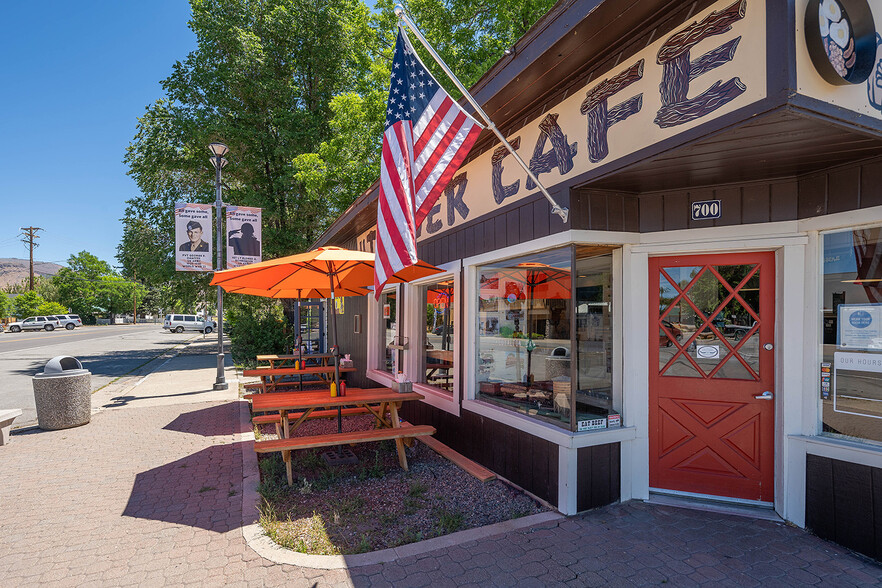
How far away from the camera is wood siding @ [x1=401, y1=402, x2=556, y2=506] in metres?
4.19

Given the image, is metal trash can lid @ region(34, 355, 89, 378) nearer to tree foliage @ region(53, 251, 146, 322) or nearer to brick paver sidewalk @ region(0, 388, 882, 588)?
brick paver sidewalk @ region(0, 388, 882, 588)

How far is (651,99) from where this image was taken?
3.20 meters

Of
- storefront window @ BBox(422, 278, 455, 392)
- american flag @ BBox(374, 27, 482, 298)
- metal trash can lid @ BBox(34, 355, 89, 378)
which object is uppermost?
american flag @ BBox(374, 27, 482, 298)

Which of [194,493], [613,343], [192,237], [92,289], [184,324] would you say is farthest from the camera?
[92,289]

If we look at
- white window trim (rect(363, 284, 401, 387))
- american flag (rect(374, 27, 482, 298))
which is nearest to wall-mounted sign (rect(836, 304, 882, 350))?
american flag (rect(374, 27, 482, 298))

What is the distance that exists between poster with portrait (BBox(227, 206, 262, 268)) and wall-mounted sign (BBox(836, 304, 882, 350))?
10.6 metres

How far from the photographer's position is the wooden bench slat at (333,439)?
4.55 meters

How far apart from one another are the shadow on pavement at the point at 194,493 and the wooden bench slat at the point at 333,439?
542mm

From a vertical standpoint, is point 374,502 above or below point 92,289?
below

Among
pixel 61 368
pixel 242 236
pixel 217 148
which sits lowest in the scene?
pixel 61 368

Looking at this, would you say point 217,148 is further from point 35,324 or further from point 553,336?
point 35,324

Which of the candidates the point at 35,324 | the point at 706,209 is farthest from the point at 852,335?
the point at 35,324

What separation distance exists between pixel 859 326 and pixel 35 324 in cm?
6123

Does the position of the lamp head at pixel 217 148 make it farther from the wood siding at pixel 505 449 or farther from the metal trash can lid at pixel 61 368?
the wood siding at pixel 505 449
